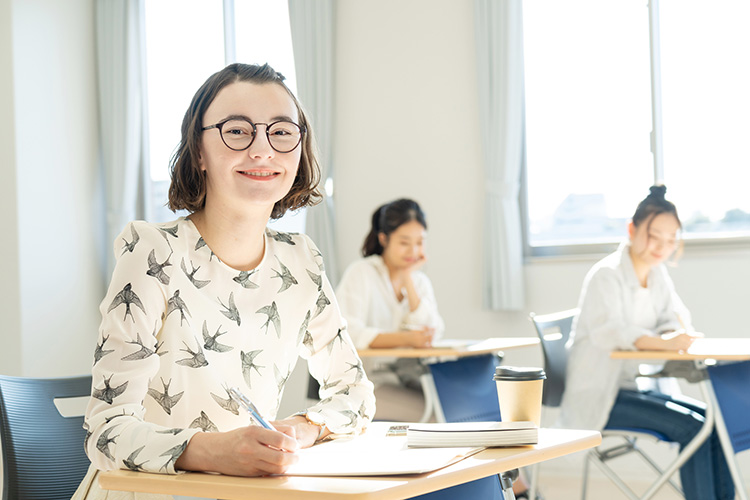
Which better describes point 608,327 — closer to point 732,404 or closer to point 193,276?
point 732,404

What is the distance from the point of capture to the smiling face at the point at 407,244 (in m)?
3.88

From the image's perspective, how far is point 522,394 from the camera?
1.40 meters

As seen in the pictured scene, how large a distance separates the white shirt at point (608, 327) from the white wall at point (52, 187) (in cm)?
319

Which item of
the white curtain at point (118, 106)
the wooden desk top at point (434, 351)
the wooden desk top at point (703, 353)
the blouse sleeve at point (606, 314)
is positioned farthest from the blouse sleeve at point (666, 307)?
the white curtain at point (118, 106)

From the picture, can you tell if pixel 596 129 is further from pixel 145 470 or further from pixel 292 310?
pixel 145 470

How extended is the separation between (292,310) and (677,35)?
140 inches

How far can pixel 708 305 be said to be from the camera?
165 inches

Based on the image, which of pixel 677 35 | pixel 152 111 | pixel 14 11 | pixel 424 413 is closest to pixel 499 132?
pixel 677 35

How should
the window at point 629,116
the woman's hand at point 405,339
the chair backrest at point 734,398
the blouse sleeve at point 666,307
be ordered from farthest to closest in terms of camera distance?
the window at point 629,116
the blouse sleeve at point 666,307
the woman's hand at point 405,339
the chair backrest at point 734,398

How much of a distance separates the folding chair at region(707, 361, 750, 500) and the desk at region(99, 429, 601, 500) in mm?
2007

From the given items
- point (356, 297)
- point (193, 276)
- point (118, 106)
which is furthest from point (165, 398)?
point (118, 106)

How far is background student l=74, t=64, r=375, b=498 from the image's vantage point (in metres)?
1.29

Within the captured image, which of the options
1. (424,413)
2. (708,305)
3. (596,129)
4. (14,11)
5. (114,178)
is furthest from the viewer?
(114,178)

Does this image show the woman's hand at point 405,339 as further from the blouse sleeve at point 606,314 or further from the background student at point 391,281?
the blouse sleeve at point 606,314
